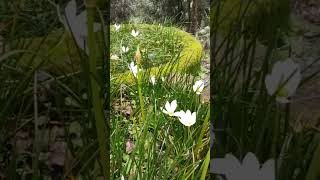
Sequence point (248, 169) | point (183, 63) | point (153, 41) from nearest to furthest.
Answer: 1. point (248, 169)
2. point (183, 63)
3. point (153, 41)

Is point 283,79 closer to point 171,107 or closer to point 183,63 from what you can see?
point 171,107

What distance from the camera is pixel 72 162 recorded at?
60cm

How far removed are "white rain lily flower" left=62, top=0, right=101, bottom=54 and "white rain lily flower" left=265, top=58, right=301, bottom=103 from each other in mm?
188

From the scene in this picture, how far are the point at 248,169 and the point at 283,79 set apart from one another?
0.10 metres

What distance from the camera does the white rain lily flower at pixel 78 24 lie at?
0.54 metres

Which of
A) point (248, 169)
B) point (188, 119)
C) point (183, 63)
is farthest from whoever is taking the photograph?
point (183, 63)

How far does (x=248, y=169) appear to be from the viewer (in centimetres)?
51

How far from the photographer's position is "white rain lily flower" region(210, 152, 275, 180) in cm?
51

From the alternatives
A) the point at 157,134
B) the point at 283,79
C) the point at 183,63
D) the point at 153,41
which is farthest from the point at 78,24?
the point at 153,41

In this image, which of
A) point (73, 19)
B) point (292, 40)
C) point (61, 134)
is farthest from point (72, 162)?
point (292, 40)

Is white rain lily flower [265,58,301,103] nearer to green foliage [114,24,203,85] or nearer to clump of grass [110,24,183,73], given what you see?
green foliage [114,24,203,85]

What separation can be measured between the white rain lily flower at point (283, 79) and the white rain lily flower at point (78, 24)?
188 mm

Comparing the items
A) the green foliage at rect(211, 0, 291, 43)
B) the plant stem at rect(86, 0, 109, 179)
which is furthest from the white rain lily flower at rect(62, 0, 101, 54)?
the green foliage at rect(211, 0, 291, 43)

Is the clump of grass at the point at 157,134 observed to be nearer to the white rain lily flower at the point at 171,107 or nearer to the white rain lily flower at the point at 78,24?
the white rain lily flower at the point at 171,107
